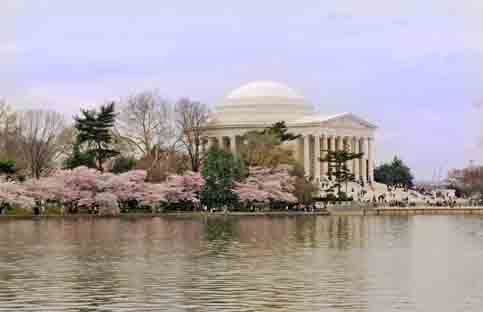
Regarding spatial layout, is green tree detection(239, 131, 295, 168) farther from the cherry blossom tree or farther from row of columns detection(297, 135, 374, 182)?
row of columns detection(297, 135, 374, 182)

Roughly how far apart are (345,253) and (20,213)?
175 feet

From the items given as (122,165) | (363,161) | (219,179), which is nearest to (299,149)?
(363,161)

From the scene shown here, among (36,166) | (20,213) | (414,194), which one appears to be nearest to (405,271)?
(20,213)

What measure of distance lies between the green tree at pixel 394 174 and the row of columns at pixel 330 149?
7.73 m

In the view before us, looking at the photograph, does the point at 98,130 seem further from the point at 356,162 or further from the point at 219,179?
the point at 356,162

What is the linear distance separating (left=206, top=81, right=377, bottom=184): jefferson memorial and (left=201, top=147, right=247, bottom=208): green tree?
34334mm

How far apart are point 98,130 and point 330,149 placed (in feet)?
147

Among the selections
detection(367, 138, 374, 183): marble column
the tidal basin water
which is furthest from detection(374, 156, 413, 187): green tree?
the tidal basin water

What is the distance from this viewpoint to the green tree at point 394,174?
533 ft

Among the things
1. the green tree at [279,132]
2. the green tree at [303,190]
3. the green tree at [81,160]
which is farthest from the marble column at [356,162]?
the green tree at [81,160]

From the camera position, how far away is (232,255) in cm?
4522

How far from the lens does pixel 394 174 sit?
535 ft

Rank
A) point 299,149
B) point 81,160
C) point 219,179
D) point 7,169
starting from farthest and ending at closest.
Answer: point 299,149, point 81,160, point 219,179, point 7,169

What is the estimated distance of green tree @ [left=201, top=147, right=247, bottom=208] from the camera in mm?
104062
